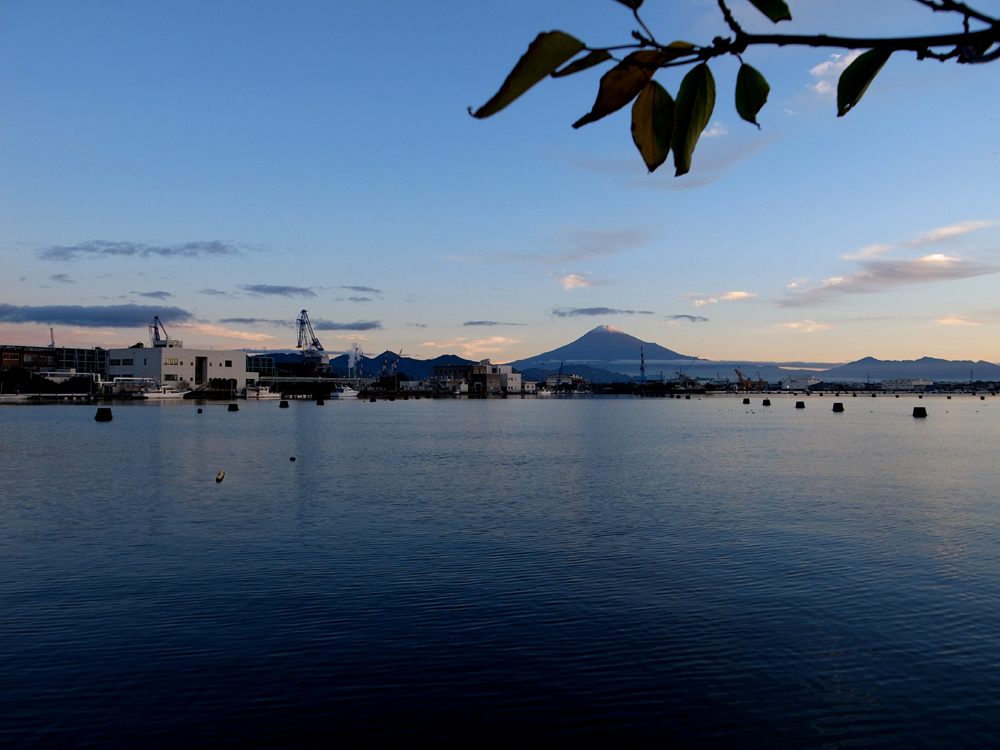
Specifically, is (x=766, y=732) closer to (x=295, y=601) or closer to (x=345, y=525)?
(x=295, y=601)

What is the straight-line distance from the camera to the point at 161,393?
544 feet

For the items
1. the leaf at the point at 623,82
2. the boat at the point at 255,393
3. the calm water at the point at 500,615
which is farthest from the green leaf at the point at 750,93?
the boat at the point at 255,393

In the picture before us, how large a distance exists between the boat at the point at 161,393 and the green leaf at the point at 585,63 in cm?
17632

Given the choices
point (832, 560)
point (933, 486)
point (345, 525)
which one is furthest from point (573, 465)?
point (832, 560)

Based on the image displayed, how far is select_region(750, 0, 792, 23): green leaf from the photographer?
43.8 inches

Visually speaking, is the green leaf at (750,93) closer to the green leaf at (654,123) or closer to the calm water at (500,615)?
the green leaf at (654,123)

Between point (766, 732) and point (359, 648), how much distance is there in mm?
6213

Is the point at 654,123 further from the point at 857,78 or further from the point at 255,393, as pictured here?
the point at 255,393

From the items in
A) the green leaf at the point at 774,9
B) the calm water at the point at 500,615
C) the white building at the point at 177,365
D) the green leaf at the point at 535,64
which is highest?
the white building at the point at 177,365

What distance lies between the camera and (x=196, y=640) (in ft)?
41.4

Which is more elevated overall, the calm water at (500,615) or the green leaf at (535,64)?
the green leaf at (535,64)

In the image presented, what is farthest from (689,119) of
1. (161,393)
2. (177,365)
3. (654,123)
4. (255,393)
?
(255,393)

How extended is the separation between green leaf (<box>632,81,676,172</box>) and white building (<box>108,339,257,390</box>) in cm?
18943

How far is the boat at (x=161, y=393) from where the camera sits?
6403 inches
